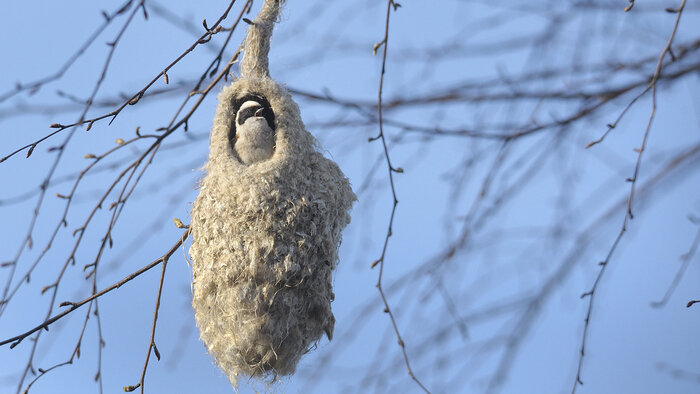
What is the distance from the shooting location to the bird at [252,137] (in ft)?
6.81

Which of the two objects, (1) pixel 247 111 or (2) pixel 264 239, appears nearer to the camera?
(2) pixel 264 239

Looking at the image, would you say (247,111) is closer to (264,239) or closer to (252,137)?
(252,137)

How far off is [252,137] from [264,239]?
30 centimetres

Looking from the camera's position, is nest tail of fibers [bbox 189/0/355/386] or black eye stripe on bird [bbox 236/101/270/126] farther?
black eye stripe on bird [bbox 236/101/270/126]

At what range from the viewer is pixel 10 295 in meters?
2.09

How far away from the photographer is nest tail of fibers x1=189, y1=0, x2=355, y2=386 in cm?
194

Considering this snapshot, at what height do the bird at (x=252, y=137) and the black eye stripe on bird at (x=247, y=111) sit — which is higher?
the black eye stripe on bird at (x=247, y=111)

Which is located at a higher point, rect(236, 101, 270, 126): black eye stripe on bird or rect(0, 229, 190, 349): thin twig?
rect(236, 101, 270, 126): black eye stripe on bird

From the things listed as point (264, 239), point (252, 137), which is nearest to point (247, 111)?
point (252, 137)

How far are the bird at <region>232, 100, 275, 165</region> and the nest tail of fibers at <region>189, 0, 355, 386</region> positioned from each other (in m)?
0.02

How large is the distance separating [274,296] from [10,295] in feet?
2.41

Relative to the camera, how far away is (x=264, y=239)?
1.94 m

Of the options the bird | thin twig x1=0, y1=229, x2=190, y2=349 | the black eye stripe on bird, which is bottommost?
thin twig x1=0, y1=229, x2=190, y2=349

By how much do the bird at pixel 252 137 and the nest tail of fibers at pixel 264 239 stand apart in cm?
2
